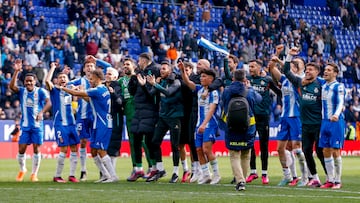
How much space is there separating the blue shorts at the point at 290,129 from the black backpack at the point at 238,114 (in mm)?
2769

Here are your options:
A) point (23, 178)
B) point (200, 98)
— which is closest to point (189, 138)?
point (200, 98)

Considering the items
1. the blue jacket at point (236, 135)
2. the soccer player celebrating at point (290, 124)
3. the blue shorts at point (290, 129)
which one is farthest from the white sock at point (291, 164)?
the blue jacket at point (236, 135)

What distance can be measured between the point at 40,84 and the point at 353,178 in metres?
15.5

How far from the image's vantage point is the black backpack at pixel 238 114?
51.0 ft

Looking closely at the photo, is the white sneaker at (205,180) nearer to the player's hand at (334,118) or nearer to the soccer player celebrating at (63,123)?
the soccer player celebrating at (63,123)

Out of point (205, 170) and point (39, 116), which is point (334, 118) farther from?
point (39, 116)

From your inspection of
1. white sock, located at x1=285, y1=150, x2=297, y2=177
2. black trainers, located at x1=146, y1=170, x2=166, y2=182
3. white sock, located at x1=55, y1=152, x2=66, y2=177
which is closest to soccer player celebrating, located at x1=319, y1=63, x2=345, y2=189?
white sock, located at x1=285, y1=150, x2=297, y2=177

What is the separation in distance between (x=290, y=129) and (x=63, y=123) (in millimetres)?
4606

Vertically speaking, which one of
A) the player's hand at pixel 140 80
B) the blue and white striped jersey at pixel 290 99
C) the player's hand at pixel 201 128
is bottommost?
the player's hand at pixel 201 128

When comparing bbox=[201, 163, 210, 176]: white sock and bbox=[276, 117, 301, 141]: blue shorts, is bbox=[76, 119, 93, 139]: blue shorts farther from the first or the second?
bbox=[276, 117, 301, 141]: blue shorts

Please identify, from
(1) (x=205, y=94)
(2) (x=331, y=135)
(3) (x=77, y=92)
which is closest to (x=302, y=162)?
(2) (x=331, y=135)

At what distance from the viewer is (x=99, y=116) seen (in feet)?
59.9

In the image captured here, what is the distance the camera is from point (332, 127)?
16.7 m

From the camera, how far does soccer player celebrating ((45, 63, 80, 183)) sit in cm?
1903
